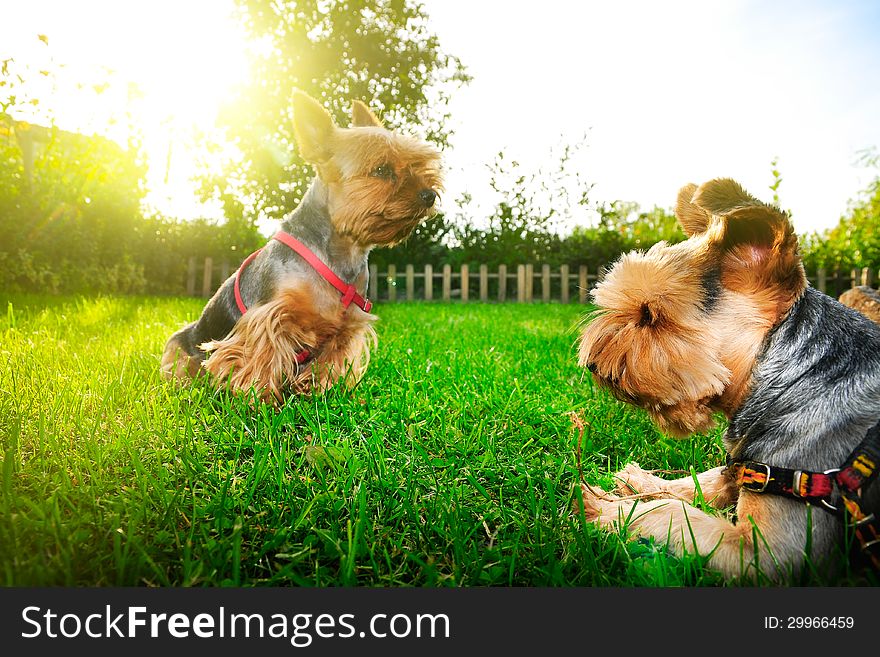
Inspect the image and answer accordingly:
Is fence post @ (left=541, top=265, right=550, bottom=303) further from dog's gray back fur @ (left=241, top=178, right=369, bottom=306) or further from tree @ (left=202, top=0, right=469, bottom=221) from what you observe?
dog's gray back fur @ (left=241, top=178, right=369, bottom=306)

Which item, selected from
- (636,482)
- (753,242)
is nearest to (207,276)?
(636,482)

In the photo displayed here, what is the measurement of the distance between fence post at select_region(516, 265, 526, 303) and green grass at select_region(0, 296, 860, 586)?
13.7 meters

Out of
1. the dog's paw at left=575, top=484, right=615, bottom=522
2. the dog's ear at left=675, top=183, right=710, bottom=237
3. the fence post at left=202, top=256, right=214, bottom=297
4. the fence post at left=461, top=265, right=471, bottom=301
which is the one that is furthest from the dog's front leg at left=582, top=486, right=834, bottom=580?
the fence post at left=461, top=265, right=471, bottom=301

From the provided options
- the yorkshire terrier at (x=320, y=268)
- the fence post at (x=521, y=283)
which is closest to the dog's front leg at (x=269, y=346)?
the yorkshire terrier at (x=320, y=268)

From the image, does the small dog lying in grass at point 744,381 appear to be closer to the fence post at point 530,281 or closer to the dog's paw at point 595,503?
the dog's paw at point 595,503

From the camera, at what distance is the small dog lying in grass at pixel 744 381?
1718 millimetres

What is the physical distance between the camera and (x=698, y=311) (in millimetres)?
2305

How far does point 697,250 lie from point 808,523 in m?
1.22

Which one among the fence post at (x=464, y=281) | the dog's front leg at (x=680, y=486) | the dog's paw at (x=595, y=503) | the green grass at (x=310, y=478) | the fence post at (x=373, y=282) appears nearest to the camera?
the green grass at (x=310, y=478)

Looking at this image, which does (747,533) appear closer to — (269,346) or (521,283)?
(269,346)

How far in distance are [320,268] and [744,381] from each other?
263 cm

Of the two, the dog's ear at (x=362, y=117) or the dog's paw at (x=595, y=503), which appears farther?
the dog's ear at (x=362, y=117)

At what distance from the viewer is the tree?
1648 centimetres

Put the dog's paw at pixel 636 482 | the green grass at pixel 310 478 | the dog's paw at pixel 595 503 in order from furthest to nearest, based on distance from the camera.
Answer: the dog's paw at pixel 636 482 < the dog's paw at pixel 595 503 < the green grass at pixel 310 478
